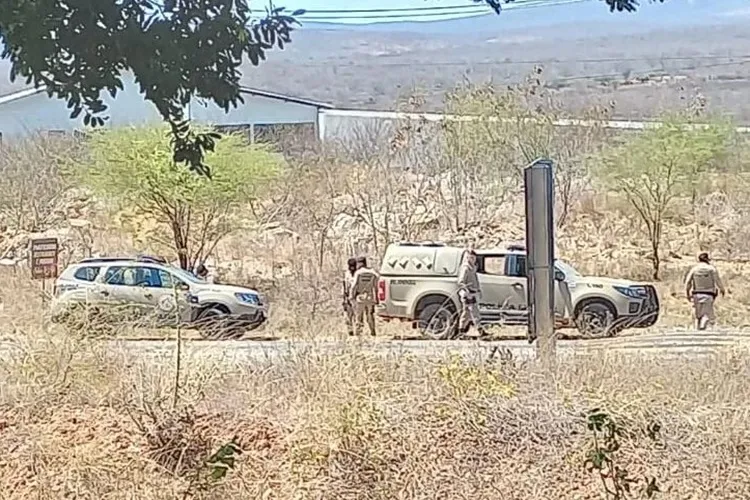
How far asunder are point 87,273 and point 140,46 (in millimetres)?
11329

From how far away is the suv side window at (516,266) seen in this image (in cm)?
1517

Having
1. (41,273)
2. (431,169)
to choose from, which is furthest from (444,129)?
(41,273)

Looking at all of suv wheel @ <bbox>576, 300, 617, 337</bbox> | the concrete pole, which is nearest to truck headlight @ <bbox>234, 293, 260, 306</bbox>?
suv wheel @ <bbox>576, 300, 617, 337</bbox>

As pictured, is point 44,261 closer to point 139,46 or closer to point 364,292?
point 364,292

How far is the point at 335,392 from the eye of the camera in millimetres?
5977

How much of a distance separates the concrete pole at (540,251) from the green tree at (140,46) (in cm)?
402

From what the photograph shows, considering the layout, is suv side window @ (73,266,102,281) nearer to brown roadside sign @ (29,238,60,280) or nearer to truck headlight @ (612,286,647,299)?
brown roadside sign @ (29,238,60,280)

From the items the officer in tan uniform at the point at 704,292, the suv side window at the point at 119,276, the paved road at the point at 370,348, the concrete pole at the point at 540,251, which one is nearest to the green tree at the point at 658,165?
the officer in tan uniform at the point at 704,292

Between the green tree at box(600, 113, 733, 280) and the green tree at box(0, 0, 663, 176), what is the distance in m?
19.3

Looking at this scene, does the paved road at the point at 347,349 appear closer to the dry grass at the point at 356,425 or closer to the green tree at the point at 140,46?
the dry grass at the point at 356,425

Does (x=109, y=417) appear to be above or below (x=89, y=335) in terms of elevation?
below

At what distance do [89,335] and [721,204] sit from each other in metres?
20.6

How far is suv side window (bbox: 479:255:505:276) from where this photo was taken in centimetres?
1522

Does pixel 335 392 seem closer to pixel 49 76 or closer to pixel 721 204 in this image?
pixel 49 76
